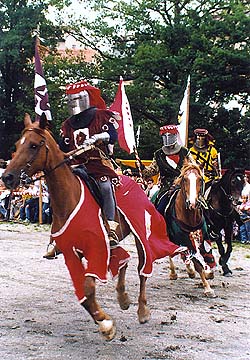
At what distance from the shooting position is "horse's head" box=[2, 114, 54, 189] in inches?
225

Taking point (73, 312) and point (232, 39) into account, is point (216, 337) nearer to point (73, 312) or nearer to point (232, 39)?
point (73, 312)

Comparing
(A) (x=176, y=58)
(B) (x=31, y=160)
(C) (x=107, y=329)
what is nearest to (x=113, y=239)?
(C) (x=107, y=329)

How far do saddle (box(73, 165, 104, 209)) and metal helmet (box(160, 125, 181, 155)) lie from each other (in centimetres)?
318

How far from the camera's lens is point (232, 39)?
27.4 metres

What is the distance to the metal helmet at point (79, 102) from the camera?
6837 millimetres

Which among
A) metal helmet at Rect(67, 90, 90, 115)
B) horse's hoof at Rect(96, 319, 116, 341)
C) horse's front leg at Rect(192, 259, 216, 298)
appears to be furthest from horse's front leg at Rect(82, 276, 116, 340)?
horse's front leg at Rect(192, 259, 216, 298)

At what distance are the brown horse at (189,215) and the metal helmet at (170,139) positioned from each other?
0.53 meters

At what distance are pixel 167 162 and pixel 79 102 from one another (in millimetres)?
3325

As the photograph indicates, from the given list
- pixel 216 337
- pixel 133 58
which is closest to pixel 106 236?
pixel 216 337

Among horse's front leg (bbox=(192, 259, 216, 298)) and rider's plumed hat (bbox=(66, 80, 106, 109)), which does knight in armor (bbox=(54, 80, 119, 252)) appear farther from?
horse's front leg (bbox=(192, 259, 216, 298))

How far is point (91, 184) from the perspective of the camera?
659cm

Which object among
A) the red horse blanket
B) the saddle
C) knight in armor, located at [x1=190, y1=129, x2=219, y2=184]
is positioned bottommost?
the red horse blanket

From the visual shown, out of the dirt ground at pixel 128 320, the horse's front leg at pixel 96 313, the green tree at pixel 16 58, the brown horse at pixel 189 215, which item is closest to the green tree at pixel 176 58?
the green tree at pixel 16 58

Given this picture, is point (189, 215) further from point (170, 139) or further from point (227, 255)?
point (227, 255)
